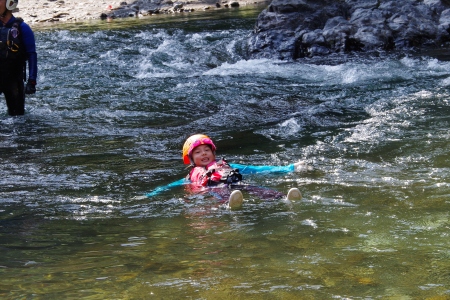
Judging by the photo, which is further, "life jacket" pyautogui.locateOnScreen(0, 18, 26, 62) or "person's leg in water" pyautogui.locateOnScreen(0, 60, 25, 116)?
"person's leg in water" pyautogui.locateOnScreen(0, 60, 25, 116)

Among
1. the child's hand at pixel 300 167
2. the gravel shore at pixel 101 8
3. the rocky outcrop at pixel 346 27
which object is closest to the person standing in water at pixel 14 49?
the child's hand at pixel 300 167

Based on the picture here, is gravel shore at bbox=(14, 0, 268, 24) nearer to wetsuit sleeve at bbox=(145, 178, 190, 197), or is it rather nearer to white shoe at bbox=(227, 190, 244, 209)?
wetsuit sleeve at bbox=(145, 178, 190, 197)

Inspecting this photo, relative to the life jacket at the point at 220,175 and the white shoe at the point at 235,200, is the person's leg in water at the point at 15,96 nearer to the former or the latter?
the life jacket at the point at 220,175

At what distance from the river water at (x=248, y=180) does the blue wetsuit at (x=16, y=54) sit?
812 millimetres

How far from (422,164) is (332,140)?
175 cm

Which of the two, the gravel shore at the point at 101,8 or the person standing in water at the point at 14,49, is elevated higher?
the gravel shore at the point at 101,8

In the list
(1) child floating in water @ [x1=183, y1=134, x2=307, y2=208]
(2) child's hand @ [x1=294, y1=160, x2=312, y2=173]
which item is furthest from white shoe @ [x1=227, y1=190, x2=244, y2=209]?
(2) child's hand @ [x1=294, y1=160, x2=312, y2=173]

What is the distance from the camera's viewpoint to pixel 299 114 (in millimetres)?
10070

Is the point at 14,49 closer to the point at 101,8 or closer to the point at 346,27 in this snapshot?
the point at 346,27

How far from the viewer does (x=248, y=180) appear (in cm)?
693

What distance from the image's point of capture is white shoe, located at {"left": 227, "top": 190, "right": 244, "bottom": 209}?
566 cm

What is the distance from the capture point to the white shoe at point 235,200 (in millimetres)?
5664

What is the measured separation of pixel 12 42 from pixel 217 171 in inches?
175

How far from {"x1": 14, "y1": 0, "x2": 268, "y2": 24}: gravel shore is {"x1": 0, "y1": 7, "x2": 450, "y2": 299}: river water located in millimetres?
20251
